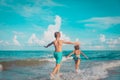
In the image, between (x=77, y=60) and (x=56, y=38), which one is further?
(x=77, y=60)

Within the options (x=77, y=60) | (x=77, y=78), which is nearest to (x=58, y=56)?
(x=77, y=78)

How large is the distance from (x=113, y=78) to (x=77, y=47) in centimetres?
365

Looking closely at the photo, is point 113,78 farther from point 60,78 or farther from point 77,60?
point 77,60

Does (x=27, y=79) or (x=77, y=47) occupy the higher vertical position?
(x=77, y=47)

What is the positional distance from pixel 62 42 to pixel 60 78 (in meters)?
1.55

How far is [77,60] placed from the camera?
41.6ft

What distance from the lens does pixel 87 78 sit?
31.7ft

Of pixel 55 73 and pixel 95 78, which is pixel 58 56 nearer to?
pixel 55 73

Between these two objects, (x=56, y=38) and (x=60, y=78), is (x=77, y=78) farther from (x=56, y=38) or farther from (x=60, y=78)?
(x=56, y=38)

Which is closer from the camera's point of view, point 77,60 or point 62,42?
point 62,42

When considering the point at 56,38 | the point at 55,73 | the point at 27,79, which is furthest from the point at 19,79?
the point at 56,38

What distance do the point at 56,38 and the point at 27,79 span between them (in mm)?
2165

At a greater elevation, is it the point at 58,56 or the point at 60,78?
the point at 58,56

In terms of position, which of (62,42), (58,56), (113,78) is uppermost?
(62,42)
